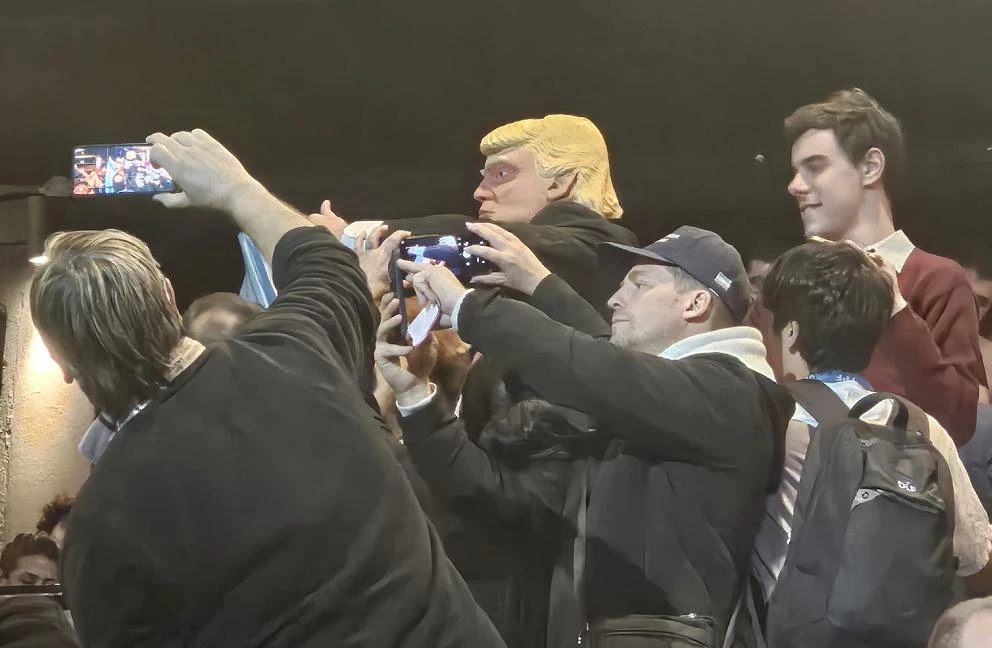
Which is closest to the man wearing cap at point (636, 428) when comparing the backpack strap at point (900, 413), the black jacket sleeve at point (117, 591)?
the backpack strap at point (900, 413)

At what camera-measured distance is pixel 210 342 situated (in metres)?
1.46

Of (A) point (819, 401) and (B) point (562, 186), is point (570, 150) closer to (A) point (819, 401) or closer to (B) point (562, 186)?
(B) point (562, 186)

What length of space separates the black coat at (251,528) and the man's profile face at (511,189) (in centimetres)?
55

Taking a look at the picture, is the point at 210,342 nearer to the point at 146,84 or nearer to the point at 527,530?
the point at 527,530

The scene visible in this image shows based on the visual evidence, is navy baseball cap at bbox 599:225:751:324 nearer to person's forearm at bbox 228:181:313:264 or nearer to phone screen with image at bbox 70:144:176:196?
person's forearm at bbox 228:181:313:264

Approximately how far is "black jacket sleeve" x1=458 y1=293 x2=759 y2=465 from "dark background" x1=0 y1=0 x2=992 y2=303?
0.34 meters

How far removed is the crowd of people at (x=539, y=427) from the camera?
1359mm

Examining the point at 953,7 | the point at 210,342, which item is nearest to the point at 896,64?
the point at 953,7

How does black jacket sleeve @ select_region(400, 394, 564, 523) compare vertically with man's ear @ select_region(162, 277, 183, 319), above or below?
below

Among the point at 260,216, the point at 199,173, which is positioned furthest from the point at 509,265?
the point at 199,173

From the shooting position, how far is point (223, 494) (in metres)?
1.36

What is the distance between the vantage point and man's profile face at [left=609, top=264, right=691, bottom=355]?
5.50 ft

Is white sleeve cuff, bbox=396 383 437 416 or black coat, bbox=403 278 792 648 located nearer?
black coat, bbox=403 278 792 648

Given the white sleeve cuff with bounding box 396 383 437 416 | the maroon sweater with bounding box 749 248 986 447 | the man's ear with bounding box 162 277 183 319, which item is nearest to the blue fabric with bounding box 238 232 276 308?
the man's ear with bounding box 162 277 183 319
